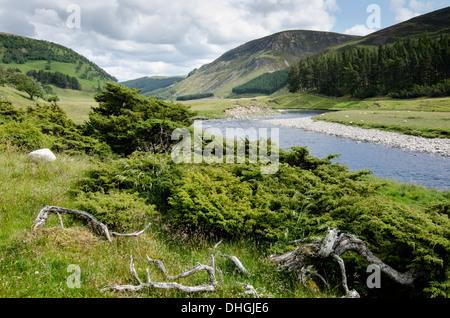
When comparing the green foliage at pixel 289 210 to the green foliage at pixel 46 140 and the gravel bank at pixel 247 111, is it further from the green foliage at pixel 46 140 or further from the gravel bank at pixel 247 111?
the gravel bank at pixel 247 111

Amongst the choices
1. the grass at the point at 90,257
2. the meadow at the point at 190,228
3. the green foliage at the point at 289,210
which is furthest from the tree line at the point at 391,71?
the grass at the point at 90,257

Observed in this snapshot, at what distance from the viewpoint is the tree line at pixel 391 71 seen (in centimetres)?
7162

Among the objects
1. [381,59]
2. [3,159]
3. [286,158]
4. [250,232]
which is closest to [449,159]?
[286,158]

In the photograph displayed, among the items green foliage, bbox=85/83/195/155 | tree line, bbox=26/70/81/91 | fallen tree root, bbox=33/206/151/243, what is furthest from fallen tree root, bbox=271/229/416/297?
tree line, bbox=26/70/81/91

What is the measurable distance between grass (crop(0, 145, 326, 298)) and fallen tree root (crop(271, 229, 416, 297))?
0.25m

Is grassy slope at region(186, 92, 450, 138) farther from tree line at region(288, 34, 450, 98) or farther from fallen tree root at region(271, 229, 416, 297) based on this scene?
fallen tree root at region(271, 229, 416, 297)

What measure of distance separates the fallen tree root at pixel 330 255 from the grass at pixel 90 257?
25cm

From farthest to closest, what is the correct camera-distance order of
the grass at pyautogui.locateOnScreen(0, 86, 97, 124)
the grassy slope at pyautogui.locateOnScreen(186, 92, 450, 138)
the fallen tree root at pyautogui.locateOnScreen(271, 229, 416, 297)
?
the grass at pyautogui.locateOnScreen(0, 86, 97, 124)
the grassy slope at pyautogui.locateOnScreen(186, 92, 450, 138)
the fallen tree root at pyautogui.locateOnScreen(271, 229, 416, 297)

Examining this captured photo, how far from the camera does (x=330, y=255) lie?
14.3ft

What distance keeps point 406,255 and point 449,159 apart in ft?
69.8

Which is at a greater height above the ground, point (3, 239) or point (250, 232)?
point (3, 239)

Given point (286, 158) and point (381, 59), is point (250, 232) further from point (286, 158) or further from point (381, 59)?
point (381, 59)

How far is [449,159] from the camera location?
19.4 m

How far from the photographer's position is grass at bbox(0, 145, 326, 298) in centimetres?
354
